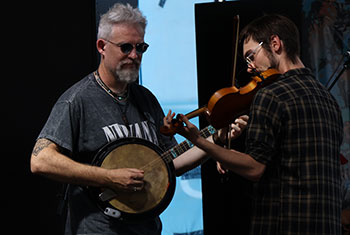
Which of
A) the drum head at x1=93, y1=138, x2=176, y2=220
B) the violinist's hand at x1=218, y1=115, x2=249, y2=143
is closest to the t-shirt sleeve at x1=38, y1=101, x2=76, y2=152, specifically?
the drum head at x1=93, y1=138, x2=176, y2=220

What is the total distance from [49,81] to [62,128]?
1.22 metres

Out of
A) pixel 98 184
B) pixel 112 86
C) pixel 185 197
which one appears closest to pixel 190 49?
pixel 185 197

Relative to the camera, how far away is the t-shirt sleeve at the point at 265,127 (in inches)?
82.0

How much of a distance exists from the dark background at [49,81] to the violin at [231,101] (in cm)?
137

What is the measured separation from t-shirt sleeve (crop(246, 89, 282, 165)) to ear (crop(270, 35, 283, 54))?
0.88ft

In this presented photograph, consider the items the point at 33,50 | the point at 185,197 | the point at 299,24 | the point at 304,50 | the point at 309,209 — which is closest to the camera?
the point at 309,209

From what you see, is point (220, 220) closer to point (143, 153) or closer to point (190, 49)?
point (143, 153)

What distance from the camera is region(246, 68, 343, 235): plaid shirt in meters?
2.09

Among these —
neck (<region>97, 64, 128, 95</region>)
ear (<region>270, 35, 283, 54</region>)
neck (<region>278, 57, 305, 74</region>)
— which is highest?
ear (<region>270, 35, 283, 54</region>)

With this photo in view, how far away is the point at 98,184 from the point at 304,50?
298cm

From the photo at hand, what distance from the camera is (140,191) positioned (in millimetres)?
2445

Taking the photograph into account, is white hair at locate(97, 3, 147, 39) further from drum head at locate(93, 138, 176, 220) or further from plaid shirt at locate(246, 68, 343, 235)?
plaid shirt at locate(246, 68, 343, 235)

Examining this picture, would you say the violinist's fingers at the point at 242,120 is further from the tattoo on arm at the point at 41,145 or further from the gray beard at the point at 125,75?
the tattoo on arm at the point at 41,145

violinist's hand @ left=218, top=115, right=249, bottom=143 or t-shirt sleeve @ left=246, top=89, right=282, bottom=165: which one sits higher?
t-shirt sleeve @ left=246, top=89, right=282, bottom=165
